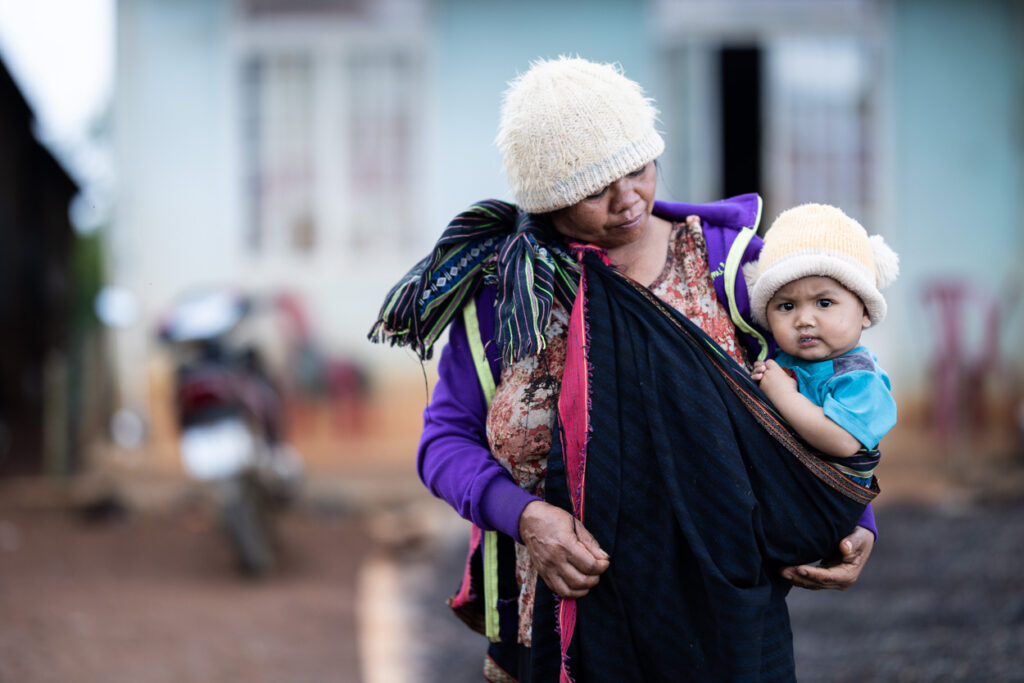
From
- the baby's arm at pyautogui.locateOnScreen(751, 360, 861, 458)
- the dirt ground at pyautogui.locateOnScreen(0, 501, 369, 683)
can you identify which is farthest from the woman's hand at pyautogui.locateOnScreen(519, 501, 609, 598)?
the dirt ground at pyautogui.locateOnScreen(0, 501, 369, 683)

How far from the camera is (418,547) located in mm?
6594

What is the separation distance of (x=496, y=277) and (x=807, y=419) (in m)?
0.64

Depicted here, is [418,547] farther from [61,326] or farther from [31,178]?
[61,326]

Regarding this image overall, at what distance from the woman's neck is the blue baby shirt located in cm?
34

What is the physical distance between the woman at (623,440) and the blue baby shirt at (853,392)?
0.10 meters

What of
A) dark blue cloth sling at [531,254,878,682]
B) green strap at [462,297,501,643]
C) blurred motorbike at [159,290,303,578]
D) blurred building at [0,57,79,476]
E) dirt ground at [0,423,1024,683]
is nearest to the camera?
dark blue cloth sling at [531,254,878,682]

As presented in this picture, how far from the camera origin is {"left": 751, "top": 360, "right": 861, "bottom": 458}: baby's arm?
1.78 metres

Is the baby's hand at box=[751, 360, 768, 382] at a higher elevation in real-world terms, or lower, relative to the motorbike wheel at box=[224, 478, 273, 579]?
higher

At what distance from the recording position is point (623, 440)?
1807 mm

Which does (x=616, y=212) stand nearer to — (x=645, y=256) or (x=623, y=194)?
(x=623, y=194)

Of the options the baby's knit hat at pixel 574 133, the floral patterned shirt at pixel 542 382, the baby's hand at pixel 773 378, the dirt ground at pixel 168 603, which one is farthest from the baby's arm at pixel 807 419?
the dirt ground at pixel 168 603

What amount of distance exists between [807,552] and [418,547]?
4.99 m

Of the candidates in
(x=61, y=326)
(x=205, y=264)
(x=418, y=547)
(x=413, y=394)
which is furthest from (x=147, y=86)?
(x=61, y=326)

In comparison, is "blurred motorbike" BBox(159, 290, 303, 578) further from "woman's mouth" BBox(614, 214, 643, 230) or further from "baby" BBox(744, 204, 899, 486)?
"baby" BBox(744, 204, 899, 486)
